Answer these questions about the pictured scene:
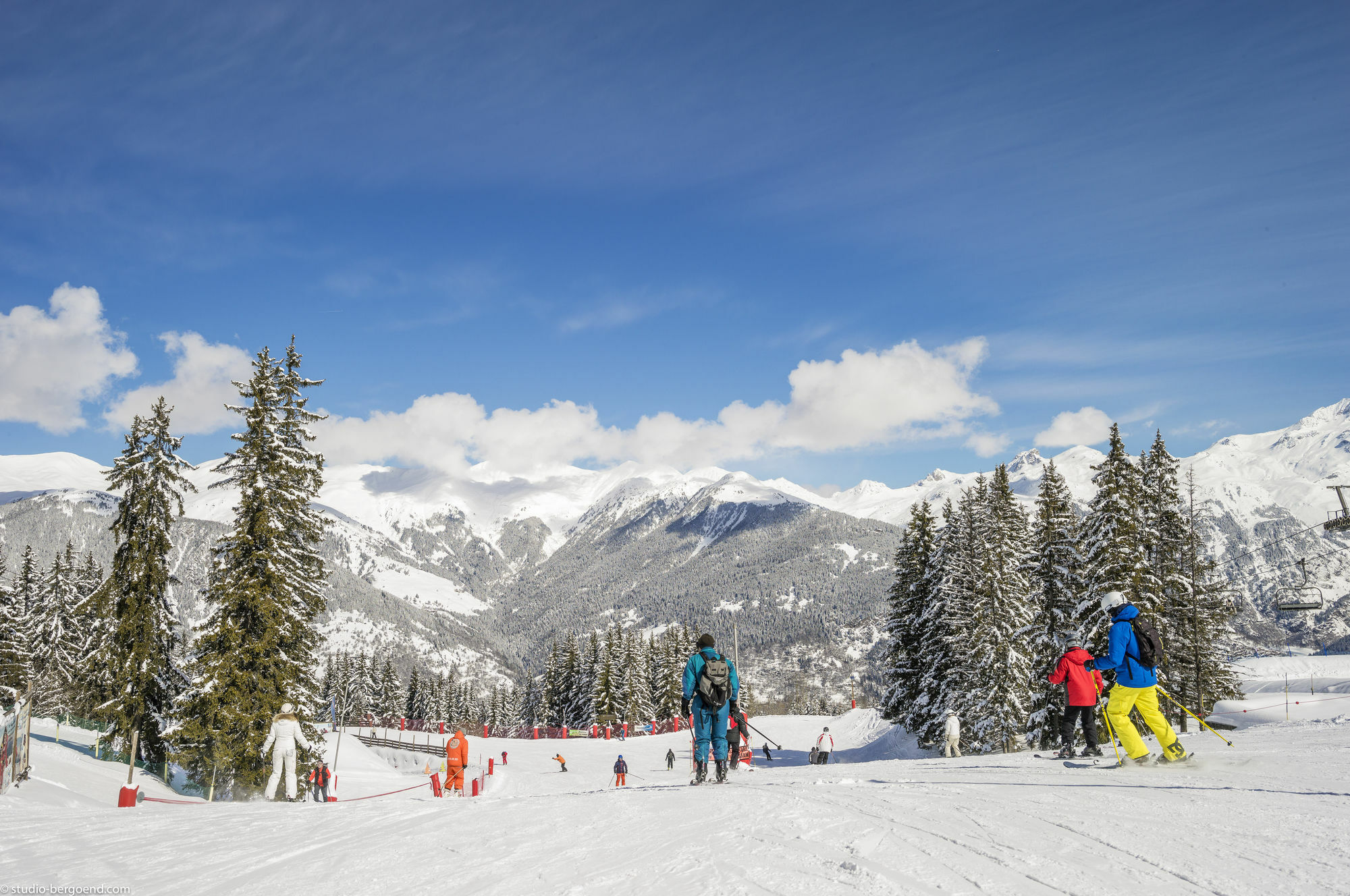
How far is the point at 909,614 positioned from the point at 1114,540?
16.5 m

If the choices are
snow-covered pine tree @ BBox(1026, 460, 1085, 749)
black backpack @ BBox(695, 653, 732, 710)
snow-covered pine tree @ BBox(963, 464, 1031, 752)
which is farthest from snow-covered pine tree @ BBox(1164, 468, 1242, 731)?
black backpack @ BBox(695, 653, 732, 710)

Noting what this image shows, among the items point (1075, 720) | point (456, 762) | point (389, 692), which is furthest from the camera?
point (389, 692)

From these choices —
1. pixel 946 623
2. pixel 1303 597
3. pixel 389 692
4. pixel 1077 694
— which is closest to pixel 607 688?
pixel 389 692

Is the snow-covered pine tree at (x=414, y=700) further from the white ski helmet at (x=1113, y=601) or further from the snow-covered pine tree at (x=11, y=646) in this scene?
the white ski helmet at (x=1113, y=601)

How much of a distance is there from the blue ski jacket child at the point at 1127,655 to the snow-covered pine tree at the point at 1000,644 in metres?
24.7

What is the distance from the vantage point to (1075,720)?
498 inches

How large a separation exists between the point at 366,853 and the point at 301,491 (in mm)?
22157

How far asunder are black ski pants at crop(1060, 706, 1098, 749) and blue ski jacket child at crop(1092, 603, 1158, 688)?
2.99 m

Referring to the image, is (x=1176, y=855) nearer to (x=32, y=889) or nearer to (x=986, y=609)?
(x=32, y=889)

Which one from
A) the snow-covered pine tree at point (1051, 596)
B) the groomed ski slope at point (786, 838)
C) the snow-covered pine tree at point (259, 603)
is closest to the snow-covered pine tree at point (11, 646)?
the snow-covered pine tree at point (259, 603)

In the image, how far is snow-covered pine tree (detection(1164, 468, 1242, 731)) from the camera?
32250 mm

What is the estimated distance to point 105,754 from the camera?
1153 inches

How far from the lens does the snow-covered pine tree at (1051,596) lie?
102 ft

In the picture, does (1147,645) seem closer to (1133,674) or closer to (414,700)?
(1133,674)
